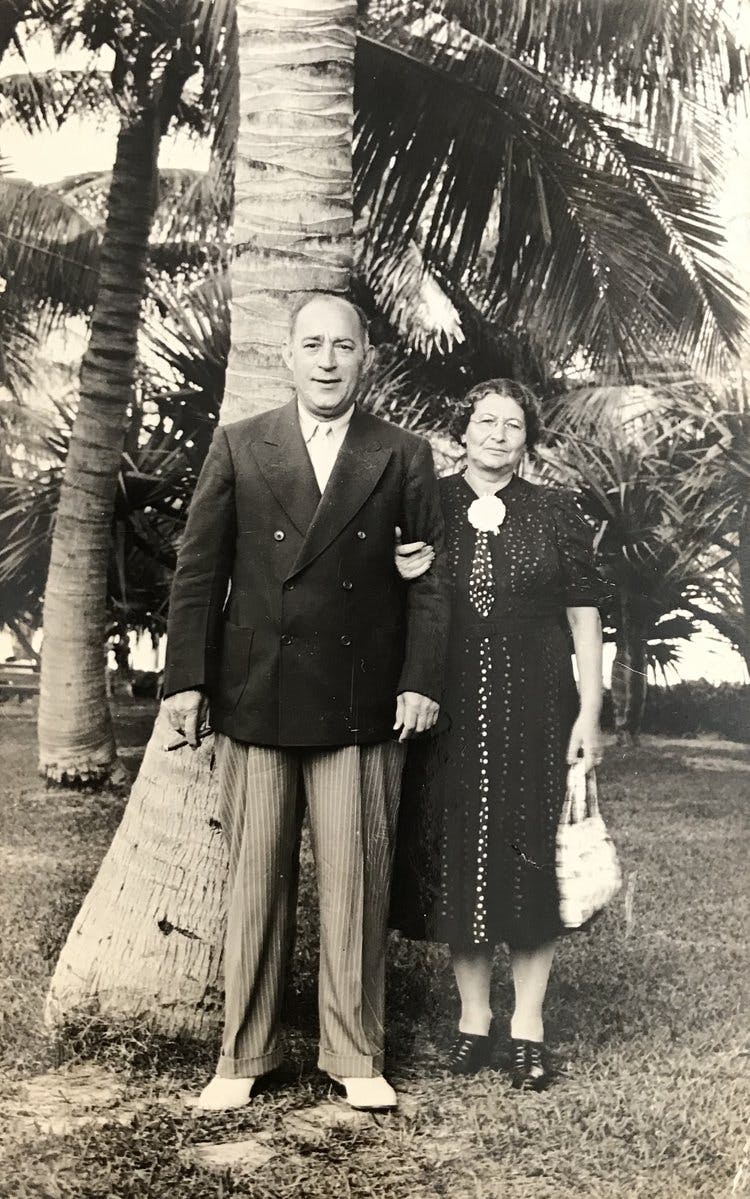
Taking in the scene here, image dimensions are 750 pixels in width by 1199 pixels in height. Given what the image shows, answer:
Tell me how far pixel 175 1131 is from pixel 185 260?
2.55 metres

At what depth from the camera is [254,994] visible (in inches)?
129

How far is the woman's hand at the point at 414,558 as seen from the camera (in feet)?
10.7

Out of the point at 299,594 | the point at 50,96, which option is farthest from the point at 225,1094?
the point at 50,96

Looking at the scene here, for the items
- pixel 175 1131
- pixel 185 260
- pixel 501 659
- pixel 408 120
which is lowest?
pixel 175 1131

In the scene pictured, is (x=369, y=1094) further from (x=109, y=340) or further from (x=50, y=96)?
(x=50, y=96)

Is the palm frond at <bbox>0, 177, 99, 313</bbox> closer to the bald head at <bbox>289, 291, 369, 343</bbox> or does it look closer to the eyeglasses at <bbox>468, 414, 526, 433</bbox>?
the bald head at <bbox>289, 291, 369, 343</bbox>

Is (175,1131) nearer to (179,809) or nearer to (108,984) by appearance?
(108,984)

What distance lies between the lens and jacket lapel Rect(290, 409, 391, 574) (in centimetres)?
317

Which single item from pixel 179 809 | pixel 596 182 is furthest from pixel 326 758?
pixel 596 182

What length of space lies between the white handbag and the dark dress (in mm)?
33

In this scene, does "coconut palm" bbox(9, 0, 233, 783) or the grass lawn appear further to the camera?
"coconut palm" bbox(9, 0, 233, 783)

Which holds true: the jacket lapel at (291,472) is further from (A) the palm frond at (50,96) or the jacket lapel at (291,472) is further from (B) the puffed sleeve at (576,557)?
(A) the palm frond at (50,96)

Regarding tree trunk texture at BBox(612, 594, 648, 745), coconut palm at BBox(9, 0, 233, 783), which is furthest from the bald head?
tree trunk texture at BBox(612, 594, 648, 745)

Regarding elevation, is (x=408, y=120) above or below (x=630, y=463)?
above
